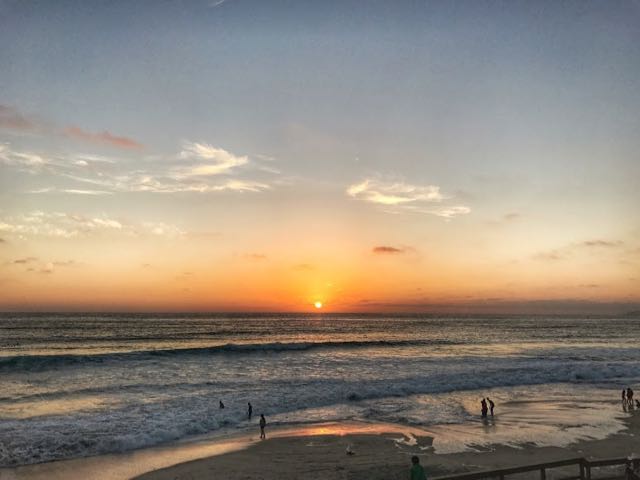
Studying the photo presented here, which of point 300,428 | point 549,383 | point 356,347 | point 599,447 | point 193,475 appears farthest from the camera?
point 356,347

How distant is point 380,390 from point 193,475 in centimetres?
2013

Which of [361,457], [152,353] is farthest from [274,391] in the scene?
[152,353]

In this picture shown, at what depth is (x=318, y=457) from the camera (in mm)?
19609

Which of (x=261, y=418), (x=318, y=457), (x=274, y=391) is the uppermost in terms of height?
(x=261, y=418)

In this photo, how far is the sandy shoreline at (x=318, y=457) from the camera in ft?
58.6

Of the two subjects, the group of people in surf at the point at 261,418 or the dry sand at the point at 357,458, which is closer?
the dry sand at the point at 357,458

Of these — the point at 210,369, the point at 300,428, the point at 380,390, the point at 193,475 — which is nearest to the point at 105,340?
the point at 210,369

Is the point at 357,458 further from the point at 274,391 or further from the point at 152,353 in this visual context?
the point at 152,353

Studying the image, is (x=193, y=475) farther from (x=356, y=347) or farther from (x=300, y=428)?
(x=356, y=347)

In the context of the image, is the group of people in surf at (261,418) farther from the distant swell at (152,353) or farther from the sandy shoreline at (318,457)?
the distant swell at (152,353)

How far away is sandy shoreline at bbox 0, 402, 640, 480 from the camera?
704 inches

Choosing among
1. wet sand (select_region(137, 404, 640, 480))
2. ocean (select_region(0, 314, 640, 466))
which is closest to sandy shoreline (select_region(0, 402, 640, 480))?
wet sand (select_region(137, 404, 640, 480))

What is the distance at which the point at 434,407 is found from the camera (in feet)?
98.4

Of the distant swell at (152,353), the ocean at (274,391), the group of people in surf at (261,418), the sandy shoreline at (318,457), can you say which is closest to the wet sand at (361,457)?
the sandy shoreline at (318,457)
